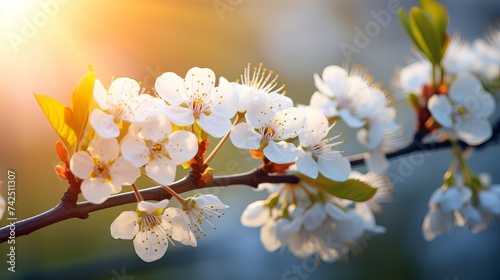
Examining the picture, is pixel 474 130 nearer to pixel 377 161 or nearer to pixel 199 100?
pixel 377 161

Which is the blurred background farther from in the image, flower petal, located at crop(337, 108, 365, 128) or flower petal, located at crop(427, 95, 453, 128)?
flower petal, located at crop(337, 108, 365, 128)

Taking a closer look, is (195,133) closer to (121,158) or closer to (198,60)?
(121,158)

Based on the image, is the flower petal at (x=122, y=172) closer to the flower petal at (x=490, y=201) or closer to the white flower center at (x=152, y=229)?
the white flower center at (x=152, y=229)

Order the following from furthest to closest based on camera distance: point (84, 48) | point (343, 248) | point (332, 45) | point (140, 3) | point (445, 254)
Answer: point (332, 45)
point (445, 254)
point (140, 3)
point (84, 48)
point (343, 248)

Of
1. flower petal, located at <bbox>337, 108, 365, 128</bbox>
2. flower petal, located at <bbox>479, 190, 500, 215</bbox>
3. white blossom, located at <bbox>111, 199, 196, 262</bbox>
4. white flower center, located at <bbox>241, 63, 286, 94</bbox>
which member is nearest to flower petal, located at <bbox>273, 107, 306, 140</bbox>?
white flower center, located at <bbox>241, 63, 286, 94</bbox>

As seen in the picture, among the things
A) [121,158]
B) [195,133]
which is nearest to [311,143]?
[195,133]

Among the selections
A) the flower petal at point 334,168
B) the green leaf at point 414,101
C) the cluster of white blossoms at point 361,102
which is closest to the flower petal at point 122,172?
the flower petal at point 334,168

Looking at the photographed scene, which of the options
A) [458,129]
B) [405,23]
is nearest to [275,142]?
[405,23]
